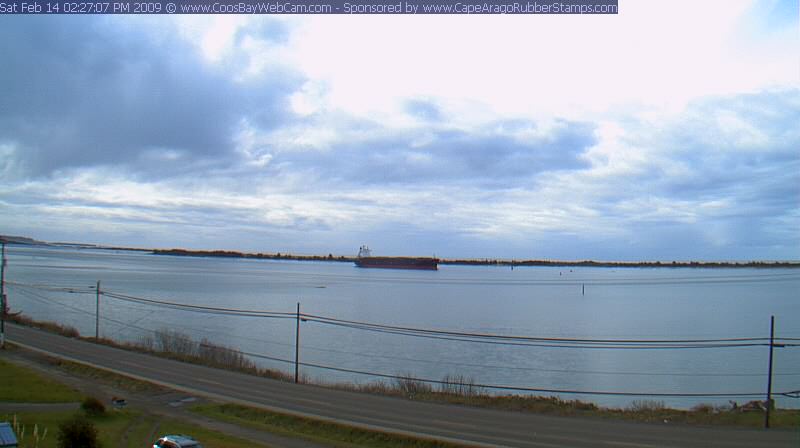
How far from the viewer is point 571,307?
69500mm

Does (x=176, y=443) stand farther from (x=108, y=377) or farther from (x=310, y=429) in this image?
(x=108, y=377)

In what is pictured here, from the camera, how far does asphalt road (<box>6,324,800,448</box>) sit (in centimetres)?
1319

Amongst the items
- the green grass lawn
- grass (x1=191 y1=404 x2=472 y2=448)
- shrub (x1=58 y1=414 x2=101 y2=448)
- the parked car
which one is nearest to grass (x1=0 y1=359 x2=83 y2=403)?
the green grass lawn

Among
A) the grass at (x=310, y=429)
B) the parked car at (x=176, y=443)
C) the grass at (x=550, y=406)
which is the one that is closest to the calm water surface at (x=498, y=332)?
the grass at (x=550, y=406)

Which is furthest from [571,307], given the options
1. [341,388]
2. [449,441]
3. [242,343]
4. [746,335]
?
[449,441]

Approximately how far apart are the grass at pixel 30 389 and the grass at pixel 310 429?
3.85 metres

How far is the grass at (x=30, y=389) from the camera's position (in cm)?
1634

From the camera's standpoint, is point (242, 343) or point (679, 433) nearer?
point (679, 433)

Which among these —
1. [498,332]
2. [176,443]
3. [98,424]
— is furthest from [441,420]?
[498,332]

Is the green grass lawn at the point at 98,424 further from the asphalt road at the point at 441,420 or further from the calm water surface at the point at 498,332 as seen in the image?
the calm water surface at the point at 498,332

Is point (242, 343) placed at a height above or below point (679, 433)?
below

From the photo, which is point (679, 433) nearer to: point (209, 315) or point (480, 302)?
point (209, 315)

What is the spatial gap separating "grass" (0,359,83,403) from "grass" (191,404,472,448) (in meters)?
3.85

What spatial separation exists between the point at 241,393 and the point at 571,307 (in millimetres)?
56497
